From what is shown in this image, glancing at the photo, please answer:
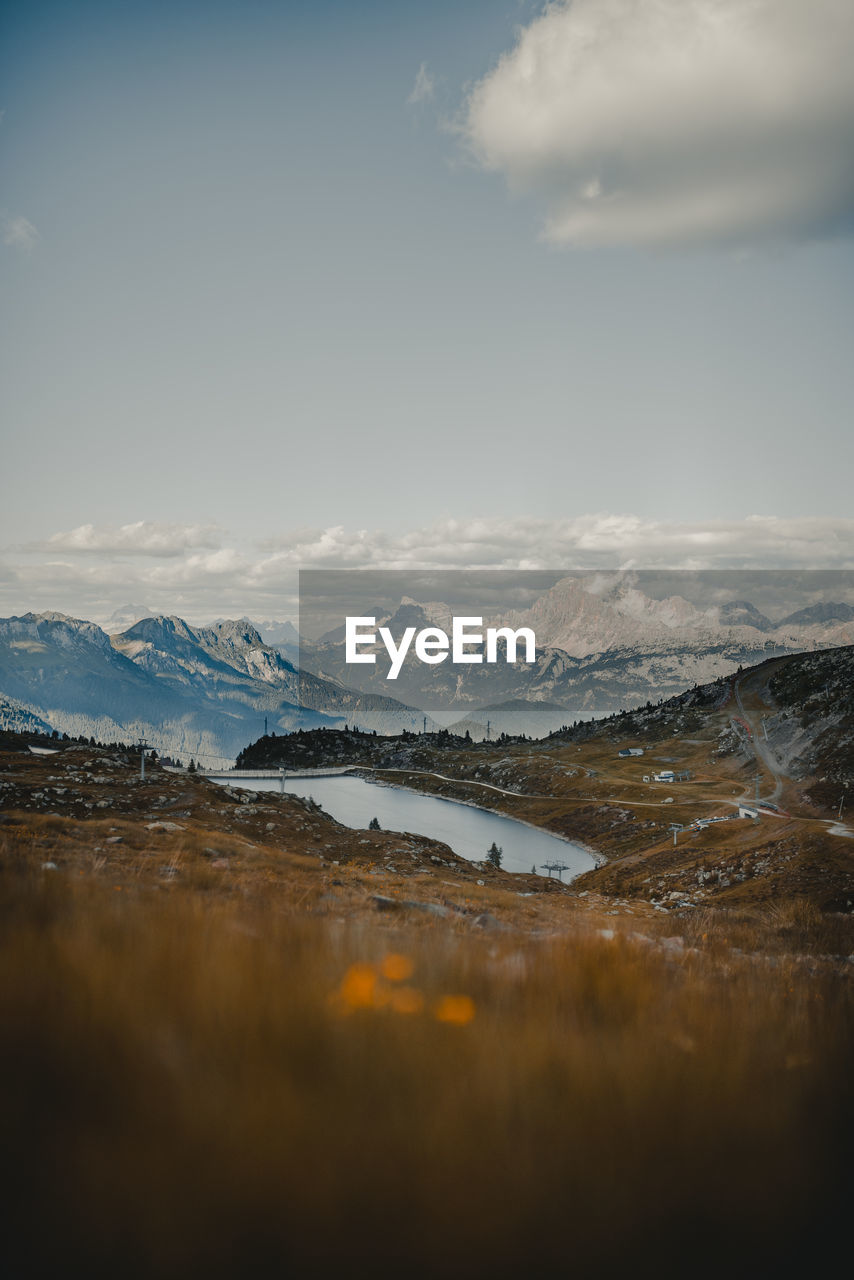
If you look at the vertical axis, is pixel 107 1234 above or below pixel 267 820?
above

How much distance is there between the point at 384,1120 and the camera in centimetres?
295

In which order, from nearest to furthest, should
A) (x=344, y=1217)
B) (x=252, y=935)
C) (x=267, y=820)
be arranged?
(x=344, y=1217) < (x=252, y=935) < (x=267, y=820)

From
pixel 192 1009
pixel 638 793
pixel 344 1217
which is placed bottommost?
pixel 638 793

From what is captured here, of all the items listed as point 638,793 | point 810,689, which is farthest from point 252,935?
point 810,689

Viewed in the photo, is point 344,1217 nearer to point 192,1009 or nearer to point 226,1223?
point 226,1223

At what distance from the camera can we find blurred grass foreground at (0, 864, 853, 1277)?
2436mm

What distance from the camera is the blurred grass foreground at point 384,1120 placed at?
2436mm

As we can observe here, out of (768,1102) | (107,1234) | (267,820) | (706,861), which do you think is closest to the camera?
(107,1234)

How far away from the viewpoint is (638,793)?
15100 centimetres

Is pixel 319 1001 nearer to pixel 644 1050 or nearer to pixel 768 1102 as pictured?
pixel 644 1050

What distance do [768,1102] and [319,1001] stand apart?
8.39ft

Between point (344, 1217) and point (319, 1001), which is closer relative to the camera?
point (344, 1217)

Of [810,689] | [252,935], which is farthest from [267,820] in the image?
[810,689]

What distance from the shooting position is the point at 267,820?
166 feet
